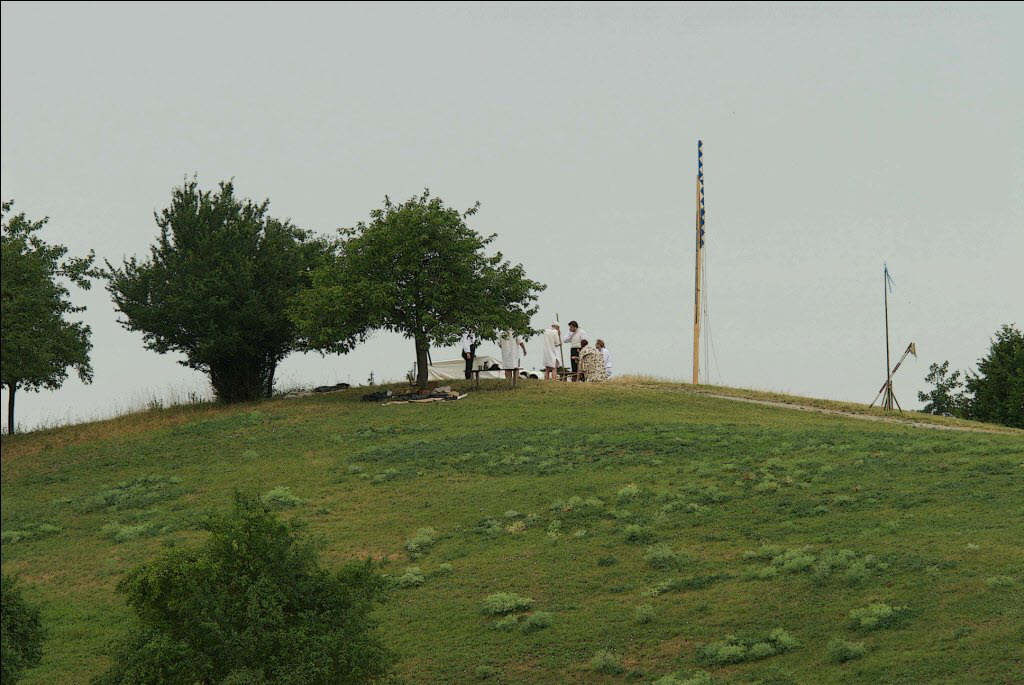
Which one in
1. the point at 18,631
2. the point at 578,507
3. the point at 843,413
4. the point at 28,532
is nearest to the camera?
the point at 18,631

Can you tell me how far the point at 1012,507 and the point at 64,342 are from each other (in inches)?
1265

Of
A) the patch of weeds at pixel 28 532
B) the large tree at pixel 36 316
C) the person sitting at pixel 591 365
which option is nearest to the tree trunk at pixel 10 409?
the large tree at pixel 36 316

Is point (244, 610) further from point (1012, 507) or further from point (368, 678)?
point (1012, 507)

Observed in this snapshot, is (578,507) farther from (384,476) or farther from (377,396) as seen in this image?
(377,396)

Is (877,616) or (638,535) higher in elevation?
Answer: (638,535)

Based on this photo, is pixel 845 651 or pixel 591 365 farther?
pixel 591 365

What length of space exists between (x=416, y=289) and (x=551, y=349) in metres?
6.37

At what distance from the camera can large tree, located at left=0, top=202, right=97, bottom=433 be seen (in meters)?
36.8

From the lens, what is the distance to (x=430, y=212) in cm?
4366

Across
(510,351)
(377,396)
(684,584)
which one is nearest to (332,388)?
(377,396)

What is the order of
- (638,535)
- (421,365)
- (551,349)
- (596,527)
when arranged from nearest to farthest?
1. (638,535)
2. (596,527)
3. (421,365)
4. (551,349)

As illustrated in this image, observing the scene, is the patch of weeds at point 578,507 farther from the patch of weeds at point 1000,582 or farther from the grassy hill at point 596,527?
the patch of weeds at point 1000,582

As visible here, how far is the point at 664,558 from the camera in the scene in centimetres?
2270

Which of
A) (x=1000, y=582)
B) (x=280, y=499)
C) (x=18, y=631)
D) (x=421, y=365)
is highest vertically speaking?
(x=421, y=365)
